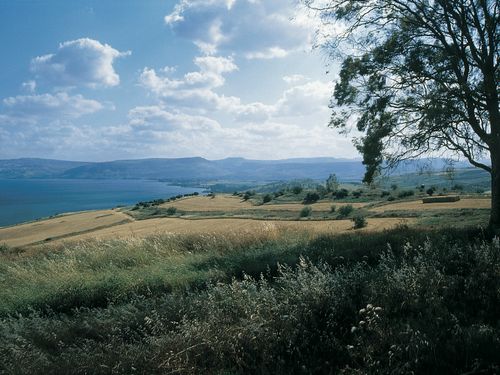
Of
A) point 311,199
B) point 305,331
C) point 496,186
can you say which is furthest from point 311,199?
point 305,331

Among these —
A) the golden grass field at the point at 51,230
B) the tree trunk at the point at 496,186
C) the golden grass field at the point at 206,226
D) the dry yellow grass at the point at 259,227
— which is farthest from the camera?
the golden grass field at the point at 51,230

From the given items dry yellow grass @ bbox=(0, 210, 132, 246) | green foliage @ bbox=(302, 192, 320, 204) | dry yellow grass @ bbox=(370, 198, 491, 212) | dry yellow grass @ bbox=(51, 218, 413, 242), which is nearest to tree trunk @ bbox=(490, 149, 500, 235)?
dry yellow grass @ bbox=(51, 218, 413, 242)

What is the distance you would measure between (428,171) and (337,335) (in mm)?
17600

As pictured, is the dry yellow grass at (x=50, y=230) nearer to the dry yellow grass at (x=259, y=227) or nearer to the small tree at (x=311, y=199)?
the dry yellow grass at (x=259, y=227)

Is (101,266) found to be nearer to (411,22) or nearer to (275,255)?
(275,255)

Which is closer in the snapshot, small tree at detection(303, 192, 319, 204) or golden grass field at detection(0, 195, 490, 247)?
golden grass field at detection(0, 195, 490, 247)

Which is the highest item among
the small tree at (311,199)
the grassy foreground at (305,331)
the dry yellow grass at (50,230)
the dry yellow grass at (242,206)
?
the grassy foreground at (305,331)

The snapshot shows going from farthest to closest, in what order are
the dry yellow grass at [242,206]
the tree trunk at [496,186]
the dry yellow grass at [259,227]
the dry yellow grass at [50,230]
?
1. the dry yellow grass at [242,206]
2. the dry yellow grass at [50,230]
3. the dry yellow grass at [259,227]
4. the tree trunk at [496,186]

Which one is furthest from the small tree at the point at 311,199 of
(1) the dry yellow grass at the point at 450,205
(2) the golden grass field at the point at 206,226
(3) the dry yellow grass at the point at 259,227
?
(3) the dry yellow grass at the point at 259,227

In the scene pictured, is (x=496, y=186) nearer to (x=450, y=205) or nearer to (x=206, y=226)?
(x=450, y=205)

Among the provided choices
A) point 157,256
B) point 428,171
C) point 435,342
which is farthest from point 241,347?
point 428,171

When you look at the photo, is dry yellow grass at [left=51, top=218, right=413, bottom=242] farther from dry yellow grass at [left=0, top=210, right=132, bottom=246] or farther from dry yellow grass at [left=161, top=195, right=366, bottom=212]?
dry yellow grass at [left=161, top=195, right=366, bottom=212]

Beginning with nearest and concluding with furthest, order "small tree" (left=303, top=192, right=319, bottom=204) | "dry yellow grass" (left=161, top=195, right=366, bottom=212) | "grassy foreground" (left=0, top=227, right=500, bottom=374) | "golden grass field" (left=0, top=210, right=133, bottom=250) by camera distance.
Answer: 1. "grassy foreground" (left=0, top=227, right=500, bottom=374)
2. "golden grass field" (left=0, top=210, right=133, bottom=250)
3. "dry yellow grass" (left=161, top=195, right=366, bottom=212)
4. "small tree" (left=303, top=192, right=319, bottom=204)

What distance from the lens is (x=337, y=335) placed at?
15.2 ft
